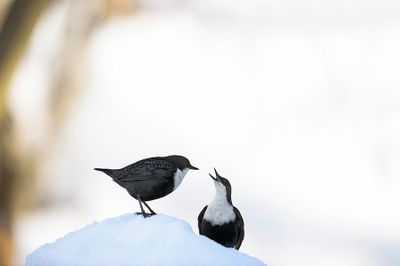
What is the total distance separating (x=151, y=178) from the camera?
3.27 metres

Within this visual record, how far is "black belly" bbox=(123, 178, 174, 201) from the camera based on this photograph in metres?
3.27

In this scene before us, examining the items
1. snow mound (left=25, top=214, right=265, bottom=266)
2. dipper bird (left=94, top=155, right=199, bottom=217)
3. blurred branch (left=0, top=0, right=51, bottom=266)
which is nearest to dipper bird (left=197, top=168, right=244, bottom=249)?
dipper bird (left=94, top=155, right=199, bottom=217)

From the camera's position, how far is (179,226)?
266cm

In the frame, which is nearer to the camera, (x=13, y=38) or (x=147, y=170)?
(x=147, y=170)

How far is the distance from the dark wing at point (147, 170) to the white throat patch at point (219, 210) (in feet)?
1.67

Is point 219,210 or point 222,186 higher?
point 222,186

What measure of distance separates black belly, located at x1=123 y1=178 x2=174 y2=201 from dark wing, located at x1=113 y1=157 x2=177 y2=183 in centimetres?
2

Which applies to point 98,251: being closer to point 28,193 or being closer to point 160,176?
point 160,176

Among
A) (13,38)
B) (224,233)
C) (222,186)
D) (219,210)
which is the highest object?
(13,38)

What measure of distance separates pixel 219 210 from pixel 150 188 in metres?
0.57

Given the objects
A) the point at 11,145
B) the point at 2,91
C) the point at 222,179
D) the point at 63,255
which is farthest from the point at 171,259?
the point at 11,145

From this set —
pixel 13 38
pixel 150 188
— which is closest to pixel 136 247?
pixel 150 188

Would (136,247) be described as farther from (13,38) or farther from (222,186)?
(13,38)

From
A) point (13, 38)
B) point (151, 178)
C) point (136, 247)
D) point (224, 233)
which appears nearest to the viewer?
point (136, 247)
